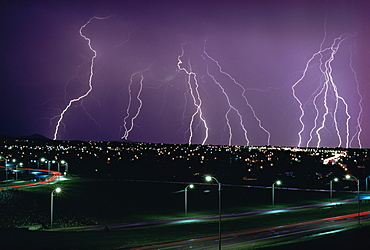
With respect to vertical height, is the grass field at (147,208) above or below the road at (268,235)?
below

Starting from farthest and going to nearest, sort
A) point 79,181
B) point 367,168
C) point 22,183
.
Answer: point 367,168
point 79,181
point 22,183

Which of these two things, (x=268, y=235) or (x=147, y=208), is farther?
(x=147, y=208)

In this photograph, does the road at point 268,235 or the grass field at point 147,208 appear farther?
the grass field at point 147,208

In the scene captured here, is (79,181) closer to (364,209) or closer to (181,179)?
(181,179)

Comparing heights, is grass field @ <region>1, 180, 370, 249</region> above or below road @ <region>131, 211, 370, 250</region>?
below

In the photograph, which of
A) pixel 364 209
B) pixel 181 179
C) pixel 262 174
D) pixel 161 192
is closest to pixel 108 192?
pixel 161 192
